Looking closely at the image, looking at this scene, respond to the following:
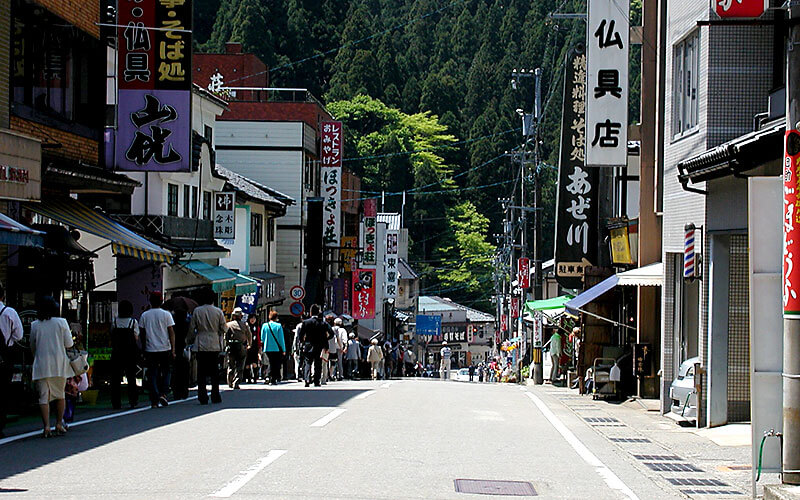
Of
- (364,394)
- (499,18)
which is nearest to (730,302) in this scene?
(364,394)

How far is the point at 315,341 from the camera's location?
74.7 ft

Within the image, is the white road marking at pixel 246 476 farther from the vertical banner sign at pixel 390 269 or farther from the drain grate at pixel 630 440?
the vertical banner sign at pixel 390 269

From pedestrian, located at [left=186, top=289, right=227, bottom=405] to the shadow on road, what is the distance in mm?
421

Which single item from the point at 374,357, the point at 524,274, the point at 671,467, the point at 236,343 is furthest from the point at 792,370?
the point at 524,274

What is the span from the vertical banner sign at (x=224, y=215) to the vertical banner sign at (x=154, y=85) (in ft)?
47.4

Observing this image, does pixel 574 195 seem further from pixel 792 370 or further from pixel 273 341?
pixel 792 370

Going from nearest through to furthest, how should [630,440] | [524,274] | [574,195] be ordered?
1. [630,440]
2. [574,195]
3. [524,274]

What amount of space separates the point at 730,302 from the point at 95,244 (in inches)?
560

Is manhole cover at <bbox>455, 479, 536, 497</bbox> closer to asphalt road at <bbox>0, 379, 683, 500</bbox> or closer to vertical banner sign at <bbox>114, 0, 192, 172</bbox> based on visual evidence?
asphalt road at <bbox>0, 379, 683, 500</bbox>

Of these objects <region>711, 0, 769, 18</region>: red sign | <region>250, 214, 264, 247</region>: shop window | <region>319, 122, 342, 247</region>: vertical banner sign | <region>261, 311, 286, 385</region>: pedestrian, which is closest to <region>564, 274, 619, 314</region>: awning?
<region>261, 311, 286, 385</region>: pedestrian

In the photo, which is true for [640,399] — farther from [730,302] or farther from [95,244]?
[95,244]

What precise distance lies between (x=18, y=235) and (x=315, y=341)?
9852 mm

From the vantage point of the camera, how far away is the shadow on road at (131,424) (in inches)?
406

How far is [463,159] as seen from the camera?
9162 centimetres
